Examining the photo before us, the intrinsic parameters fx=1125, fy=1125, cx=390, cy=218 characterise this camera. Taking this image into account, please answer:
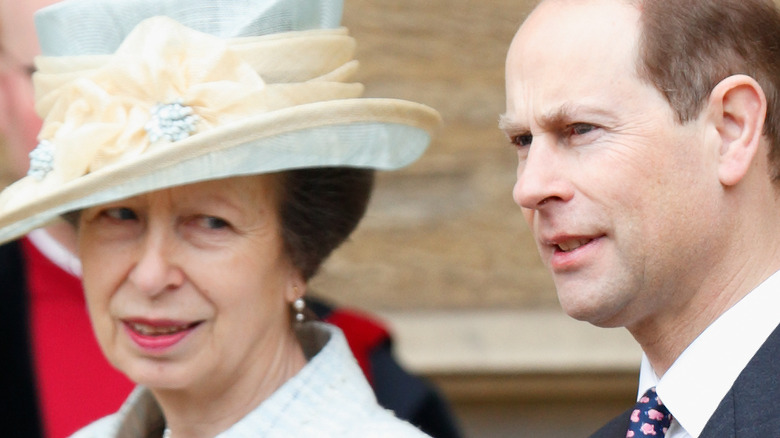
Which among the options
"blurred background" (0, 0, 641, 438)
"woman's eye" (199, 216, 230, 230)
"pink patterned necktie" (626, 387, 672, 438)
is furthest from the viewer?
"blurred background" (0, 0, 641, 438)

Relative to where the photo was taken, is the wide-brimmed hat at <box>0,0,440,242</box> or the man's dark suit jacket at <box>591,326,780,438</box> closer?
the man's dark suit jacket at <box>591,326,780,438</box>

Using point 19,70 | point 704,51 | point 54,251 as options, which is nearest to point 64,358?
point 54,251

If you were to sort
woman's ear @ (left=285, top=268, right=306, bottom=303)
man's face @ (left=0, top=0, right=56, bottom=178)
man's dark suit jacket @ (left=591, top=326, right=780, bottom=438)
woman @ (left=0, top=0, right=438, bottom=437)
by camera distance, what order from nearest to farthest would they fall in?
man's dark suit jacket @ (left=591, top=326, right=780, bottom=438) < woman @ (left=0, top=0, right=438, bottom=437) < woman's ear @ (left=285, top=268, right=306, bottom=303) < man's face @ (left=0, top=0, right=56, bottom=178)

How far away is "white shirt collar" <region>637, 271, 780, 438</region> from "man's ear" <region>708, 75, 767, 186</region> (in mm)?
228

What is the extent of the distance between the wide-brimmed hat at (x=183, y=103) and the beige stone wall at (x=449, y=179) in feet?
8.52

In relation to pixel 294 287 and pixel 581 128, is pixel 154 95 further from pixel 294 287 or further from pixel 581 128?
pixel 581 128

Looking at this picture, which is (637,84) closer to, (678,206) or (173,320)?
(678,206)

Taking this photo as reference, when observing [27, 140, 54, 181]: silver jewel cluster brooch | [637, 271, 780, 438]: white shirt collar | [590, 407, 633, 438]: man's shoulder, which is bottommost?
[590, 407, 633, 438]: man's shoulder

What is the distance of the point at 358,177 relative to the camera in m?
2.59

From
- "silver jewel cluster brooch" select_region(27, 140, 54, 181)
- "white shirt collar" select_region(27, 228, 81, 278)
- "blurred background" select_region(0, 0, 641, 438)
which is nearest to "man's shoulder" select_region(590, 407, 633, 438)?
"silver jewel cluster brooch" select_region(27, 140, 54, 181)

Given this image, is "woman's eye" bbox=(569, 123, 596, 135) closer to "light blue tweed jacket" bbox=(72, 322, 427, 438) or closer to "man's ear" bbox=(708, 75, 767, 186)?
"man's ear" bbox=(708, 75, 767, 186)

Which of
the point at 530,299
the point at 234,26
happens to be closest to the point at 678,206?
the point at 234,26

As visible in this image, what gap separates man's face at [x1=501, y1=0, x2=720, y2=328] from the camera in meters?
2.10

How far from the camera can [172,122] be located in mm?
2270
